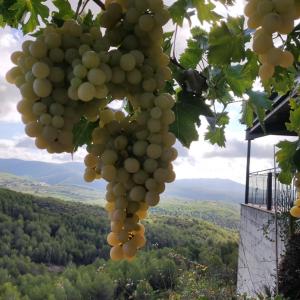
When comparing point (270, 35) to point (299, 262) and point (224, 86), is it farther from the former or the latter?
point (299, 262)

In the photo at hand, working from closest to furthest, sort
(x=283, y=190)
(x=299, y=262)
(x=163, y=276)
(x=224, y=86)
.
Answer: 1. (x=224, y=86)
2. (x=299, y=262)
3. (x=283, y=190)
4. (x=163, y=276)

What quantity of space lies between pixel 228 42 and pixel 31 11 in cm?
41

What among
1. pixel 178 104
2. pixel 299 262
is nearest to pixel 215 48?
pixel 178 104

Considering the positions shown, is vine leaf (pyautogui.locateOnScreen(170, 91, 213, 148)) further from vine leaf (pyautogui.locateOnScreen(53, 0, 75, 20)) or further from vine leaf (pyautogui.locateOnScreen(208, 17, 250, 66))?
vine leaf (pyautogui.locateOnScreen(53, 0, 75, 20))

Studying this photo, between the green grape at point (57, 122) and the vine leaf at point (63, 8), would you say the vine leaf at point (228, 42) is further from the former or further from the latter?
the green grape at point (57, 122)

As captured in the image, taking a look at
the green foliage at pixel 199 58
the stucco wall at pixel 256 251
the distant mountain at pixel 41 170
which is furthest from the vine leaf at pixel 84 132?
the distant mountain at pixel 41 170

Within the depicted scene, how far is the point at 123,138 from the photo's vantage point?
1.93ft

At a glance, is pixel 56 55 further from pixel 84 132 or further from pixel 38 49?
pixel 84 132

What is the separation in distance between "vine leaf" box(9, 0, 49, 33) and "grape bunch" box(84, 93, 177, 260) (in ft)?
1.20

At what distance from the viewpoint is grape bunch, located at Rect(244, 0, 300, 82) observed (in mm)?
498

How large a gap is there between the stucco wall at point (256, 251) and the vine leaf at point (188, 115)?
5375 mm

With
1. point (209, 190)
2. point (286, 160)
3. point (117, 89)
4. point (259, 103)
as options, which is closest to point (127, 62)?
point (117, 89)

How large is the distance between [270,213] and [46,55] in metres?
6.46

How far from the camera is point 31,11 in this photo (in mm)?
913
